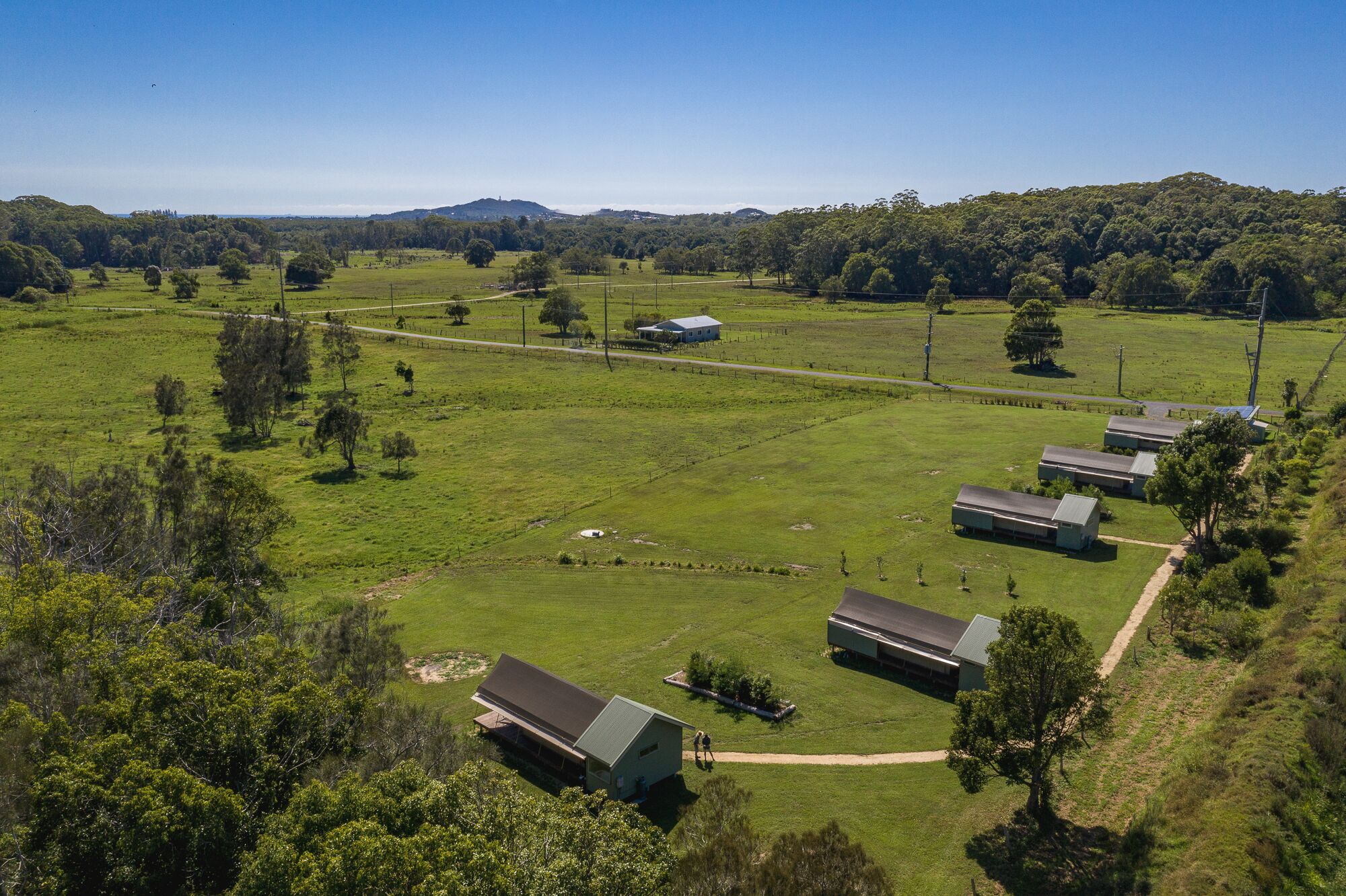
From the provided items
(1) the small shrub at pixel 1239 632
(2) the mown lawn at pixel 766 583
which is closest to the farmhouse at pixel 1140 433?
(2) the mown lawn at pixel 766 583

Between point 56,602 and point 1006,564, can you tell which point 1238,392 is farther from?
point 56,602

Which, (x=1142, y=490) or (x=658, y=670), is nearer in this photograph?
(x=658, y=670)

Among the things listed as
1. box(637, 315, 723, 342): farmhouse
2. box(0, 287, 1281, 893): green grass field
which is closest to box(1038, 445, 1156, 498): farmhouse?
box(0, 287, 1281, 893): green grass field

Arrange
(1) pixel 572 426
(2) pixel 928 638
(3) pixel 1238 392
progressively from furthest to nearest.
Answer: (3) pixel 1238 392 → (1) pixel 572 426 → (2) pixel 928 638

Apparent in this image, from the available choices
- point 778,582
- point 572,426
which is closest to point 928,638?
point 778,582

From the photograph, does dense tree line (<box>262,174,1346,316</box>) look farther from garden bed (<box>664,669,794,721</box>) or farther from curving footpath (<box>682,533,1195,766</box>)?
garden bed (<box>664,669,794,721</box>)

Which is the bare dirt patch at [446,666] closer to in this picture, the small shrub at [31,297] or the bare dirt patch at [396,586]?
the bare dirt patch at [396,586]
